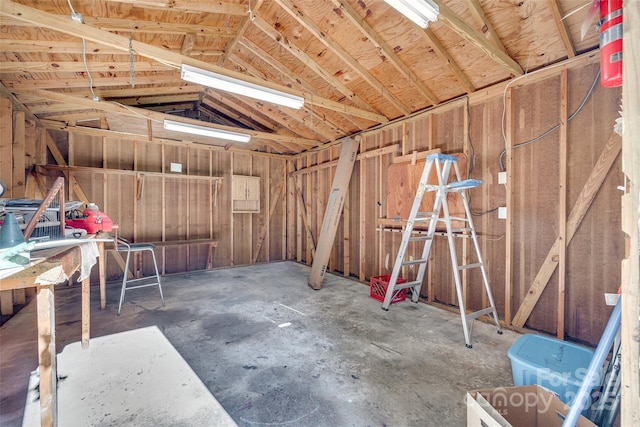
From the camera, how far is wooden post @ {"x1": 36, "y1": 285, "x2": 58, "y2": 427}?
111 centimetres

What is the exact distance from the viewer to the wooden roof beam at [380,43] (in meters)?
2.68

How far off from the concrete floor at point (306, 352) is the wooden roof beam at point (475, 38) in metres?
2.77

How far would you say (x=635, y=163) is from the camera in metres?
0.75

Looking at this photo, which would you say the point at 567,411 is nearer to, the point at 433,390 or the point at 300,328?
the point at 433,390

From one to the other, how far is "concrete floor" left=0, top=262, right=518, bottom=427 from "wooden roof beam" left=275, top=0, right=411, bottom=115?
A: 2.93 metres

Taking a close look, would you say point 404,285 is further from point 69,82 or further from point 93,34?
point 69,82

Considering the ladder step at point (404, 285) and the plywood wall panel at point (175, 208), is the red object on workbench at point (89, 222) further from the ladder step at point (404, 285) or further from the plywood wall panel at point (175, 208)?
the ladder step at point (404, 285)

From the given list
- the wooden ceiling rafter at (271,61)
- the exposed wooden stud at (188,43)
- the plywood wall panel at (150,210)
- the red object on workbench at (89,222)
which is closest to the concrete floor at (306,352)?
the red object on workbench at (89,222)

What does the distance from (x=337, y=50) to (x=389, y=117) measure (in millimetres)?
1551

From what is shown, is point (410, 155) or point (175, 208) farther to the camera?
point (175, 208)

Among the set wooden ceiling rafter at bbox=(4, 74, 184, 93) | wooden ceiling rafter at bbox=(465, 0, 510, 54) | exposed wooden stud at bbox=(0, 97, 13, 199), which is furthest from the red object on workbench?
wooden ceiling rafter at bbox=(465, 0, 510, 54)

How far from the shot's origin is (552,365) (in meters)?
1.53

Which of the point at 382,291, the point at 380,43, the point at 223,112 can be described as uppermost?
the point at 223,112

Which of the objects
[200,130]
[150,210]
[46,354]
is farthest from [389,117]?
[150,210]
